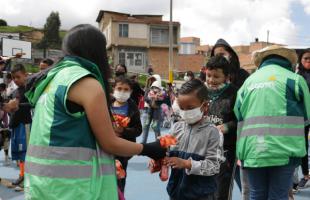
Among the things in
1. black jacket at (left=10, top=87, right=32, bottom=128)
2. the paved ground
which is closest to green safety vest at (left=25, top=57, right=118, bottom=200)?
the paved ground

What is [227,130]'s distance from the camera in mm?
3861

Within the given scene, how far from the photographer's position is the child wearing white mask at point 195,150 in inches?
115

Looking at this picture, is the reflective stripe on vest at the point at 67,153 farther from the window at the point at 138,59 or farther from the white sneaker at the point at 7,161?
the window at the point at 138,59

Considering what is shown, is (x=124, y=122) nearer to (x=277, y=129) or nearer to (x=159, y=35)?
(x=277, y=129)

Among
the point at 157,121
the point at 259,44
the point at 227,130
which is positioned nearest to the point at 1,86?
the point at 157,121

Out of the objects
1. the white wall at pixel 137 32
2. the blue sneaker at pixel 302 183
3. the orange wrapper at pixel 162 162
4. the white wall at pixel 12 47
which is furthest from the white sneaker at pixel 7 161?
the white wall at pixel 137 32

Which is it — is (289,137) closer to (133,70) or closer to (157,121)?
(157,121)

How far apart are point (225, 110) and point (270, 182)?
79 cm

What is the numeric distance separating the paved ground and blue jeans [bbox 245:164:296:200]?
2.24 meters

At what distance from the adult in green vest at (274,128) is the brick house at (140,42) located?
4445 centimetres

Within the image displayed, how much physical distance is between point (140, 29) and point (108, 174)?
4736 centimetres

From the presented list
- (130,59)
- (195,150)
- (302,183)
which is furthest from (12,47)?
(195,150)

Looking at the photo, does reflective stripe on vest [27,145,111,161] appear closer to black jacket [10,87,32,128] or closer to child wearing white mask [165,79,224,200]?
child wearing white mask [165,79,224,200]

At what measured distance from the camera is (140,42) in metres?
48.8
